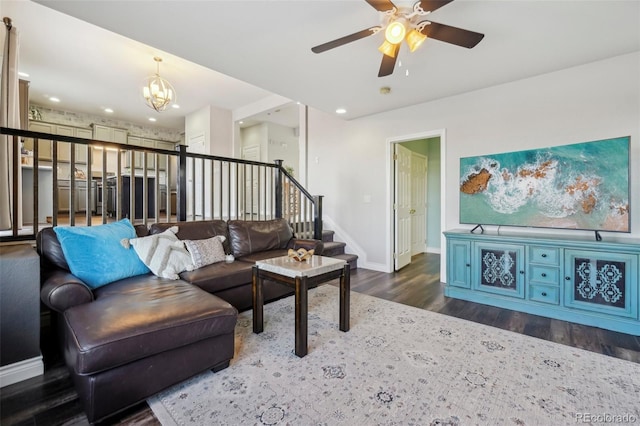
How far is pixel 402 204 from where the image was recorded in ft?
16.0

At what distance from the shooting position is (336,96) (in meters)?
3.87

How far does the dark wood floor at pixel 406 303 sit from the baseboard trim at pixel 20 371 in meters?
0.04

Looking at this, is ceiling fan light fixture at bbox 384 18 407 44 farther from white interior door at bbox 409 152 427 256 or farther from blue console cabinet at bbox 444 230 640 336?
white interior door at bbox 409 152 427 256

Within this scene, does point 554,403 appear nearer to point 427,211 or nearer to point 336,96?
point 336,96

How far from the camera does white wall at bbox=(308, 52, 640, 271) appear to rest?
2836 mm

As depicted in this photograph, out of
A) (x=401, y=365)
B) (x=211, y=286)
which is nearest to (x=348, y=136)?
(x=211, y=286)

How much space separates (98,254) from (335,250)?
333cm

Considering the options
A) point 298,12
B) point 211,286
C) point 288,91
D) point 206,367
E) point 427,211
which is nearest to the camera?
point 206,367

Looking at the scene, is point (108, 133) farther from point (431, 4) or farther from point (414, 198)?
point (431, 4)

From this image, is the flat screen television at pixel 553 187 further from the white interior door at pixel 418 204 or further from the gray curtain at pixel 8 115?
the gray curtain at pixel 8 115

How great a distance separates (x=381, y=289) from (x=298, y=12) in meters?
3.12

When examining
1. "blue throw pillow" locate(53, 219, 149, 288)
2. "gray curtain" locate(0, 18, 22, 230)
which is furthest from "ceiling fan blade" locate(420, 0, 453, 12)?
"gray curtain" locate(0, 18, 22, 230)

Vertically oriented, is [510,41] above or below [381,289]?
above

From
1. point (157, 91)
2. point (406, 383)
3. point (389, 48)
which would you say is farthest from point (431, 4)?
point (157, 91)
